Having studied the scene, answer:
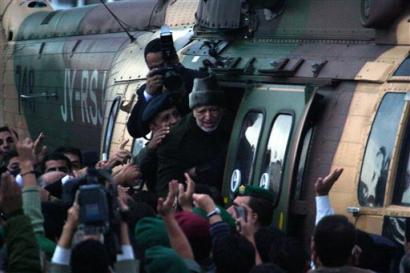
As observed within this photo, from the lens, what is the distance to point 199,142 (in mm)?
11312

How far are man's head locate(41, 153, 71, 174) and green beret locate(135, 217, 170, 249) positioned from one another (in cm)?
362

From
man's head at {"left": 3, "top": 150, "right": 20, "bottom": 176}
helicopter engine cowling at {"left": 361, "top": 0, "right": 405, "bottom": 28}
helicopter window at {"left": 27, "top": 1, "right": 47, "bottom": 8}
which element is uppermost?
helicopter window at {"left": 27, "top": 1, "right": 47, "bottom": 8}

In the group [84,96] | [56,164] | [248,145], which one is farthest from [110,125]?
[248,145]

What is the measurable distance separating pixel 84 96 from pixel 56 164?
514 centimetres

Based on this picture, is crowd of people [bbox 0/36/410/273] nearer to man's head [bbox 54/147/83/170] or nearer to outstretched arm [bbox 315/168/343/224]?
outstretched arm [bbox 315/168/343/224]

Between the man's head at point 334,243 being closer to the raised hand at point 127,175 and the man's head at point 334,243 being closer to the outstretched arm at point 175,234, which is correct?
the outstretched arm at point 175,234

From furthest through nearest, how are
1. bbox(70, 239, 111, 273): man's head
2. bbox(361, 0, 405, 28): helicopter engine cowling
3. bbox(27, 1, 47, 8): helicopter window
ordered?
bbox(27, 1, 47, 8): helicopter window → bbox(361, 0, 405, 28): helicopter engine cowling → bbox(70, 239, 111, 273): man's head

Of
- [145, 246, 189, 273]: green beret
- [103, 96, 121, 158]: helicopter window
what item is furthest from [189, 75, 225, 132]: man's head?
[145, 246, 189, 273]: green beret

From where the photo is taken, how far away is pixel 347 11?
35.4ft

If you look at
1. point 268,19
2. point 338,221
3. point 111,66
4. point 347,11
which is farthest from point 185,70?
point 338,221

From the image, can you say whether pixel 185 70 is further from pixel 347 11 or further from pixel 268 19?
pixel 347 11

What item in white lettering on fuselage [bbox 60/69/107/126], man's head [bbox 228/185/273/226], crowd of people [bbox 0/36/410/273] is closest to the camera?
crowd of people [bbox 0/36/410/273]

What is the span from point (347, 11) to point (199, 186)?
1.86 metres

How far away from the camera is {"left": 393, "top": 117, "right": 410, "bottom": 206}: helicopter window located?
9.41 metres
